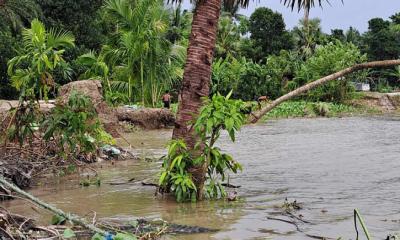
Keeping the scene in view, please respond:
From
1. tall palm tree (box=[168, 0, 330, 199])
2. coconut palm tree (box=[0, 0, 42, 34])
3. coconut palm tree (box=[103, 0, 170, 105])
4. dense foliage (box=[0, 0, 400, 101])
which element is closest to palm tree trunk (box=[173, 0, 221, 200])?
tall palm tree (box=[168, 0, 330, 199])

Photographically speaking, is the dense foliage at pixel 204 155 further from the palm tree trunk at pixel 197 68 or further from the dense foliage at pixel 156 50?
the dense foliage at pixel 156 50

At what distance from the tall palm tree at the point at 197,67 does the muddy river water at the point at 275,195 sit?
3.15 feet

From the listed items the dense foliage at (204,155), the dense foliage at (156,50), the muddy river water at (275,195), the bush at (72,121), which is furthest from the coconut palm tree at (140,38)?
the dense foliage at (204,155)

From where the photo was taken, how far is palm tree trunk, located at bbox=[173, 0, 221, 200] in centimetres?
752

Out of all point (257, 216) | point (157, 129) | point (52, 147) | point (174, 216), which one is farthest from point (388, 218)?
point (157, 129)

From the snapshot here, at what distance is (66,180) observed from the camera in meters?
9.34

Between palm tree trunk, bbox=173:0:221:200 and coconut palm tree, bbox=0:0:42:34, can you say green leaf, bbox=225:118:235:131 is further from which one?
coconut palm tree, bbox=0:0:42:34

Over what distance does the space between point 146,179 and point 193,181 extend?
207 cm

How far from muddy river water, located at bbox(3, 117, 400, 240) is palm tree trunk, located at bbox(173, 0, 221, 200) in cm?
98

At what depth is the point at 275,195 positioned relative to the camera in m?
7.82

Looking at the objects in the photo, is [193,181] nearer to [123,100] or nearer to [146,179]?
[146,179]

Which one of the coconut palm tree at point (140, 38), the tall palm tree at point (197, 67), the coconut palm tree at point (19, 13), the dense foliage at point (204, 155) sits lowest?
the dense foliage at point (204, 155)

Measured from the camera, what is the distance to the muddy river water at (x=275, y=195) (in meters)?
5.98

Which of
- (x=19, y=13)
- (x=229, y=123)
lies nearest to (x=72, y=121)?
(x=229, y=123)
